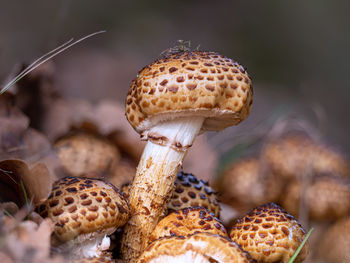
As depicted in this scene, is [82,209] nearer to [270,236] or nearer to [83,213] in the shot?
[83,213]

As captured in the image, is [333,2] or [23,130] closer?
[23,130]

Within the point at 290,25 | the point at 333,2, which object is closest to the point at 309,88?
the point at 290,25

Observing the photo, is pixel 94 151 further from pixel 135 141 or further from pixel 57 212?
pixel 57 212

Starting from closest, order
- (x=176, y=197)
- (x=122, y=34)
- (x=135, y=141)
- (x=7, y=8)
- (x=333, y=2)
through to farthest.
Answer: (x=176, y=197), (x=135, y=141), (x=7, y=8), (x=122, y=34), (x=333, y=2)

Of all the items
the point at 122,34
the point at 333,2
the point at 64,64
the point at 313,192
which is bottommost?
the point at 313,192

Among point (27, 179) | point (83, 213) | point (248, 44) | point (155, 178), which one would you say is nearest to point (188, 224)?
point (155, 178)

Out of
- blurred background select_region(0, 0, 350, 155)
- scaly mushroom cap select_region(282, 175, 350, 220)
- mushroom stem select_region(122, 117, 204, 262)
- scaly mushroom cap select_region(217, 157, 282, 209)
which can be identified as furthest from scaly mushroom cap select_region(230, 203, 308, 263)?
blurred background select_region(0, 0, 350, 155)

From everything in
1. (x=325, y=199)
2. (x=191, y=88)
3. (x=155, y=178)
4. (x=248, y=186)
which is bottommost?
(x=248, y=186)
